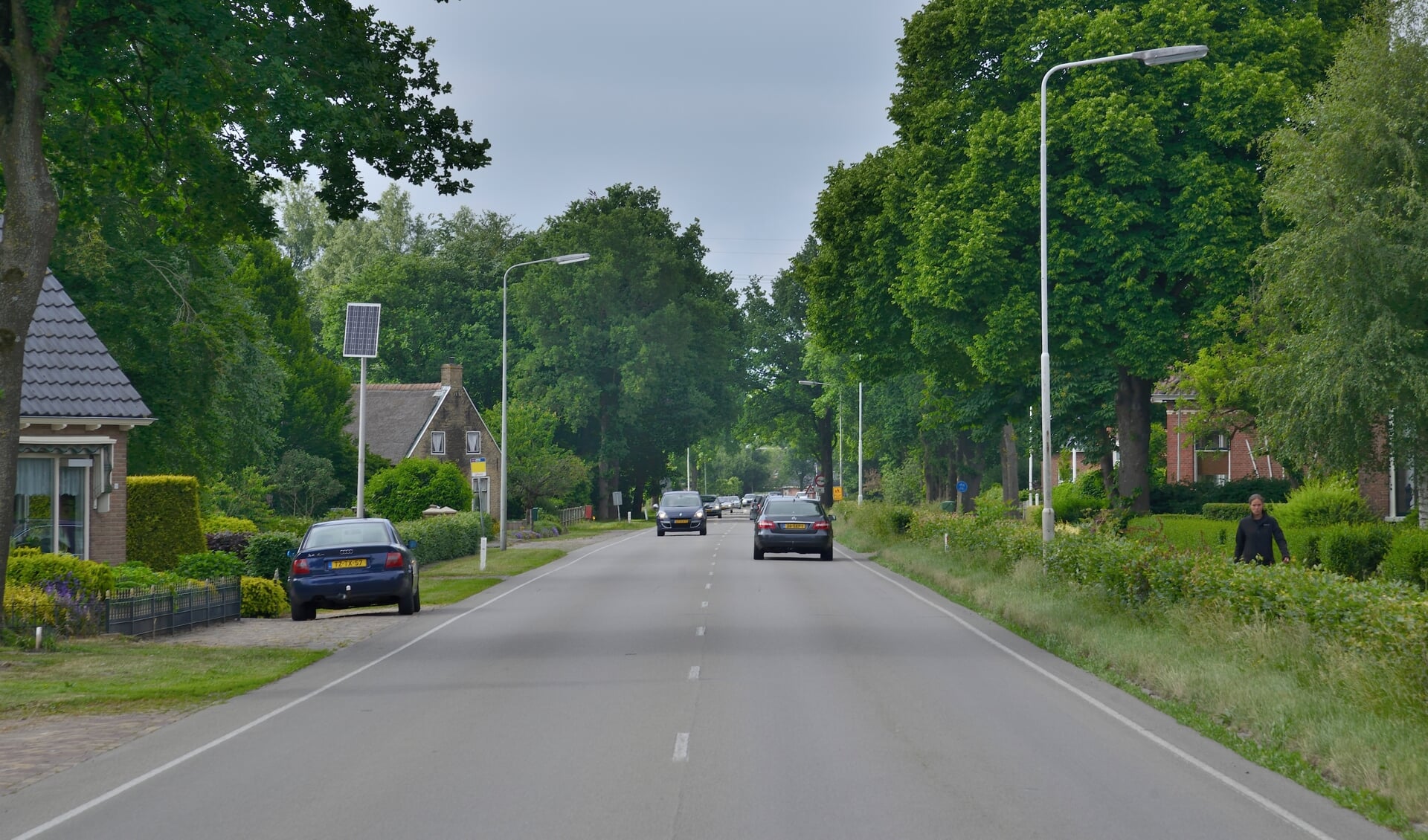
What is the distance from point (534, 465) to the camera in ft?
222

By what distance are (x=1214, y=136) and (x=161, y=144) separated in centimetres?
2571

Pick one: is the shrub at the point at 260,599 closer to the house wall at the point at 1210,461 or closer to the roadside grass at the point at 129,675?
the roadside grass at the point at 129,675

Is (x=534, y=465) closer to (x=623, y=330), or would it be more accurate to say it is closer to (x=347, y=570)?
(x=623, y=330)

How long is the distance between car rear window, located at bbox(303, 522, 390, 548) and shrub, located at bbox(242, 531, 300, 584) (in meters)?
4.22

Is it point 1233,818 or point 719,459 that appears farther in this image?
point 719,459

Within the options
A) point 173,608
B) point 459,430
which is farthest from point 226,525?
point 459,430

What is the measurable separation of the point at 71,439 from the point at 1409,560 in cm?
2246

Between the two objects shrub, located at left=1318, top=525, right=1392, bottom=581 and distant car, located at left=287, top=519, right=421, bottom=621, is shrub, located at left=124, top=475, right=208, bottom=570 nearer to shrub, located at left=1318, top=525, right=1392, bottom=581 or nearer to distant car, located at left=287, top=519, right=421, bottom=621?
distant car, located at left=287, top=519, right=421, bottom=621

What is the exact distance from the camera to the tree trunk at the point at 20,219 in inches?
679

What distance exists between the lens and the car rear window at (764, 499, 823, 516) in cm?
4309

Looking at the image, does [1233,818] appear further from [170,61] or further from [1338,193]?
[1338,193]

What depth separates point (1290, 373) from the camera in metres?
30.4

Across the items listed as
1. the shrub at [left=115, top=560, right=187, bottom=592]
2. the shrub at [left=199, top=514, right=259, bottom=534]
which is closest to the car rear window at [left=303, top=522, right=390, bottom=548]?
the shrub at [left=115, top=560, right=187, bottom=592]

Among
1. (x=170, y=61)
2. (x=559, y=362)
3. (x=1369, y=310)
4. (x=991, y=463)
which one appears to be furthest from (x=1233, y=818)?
(x=991, y=463)
